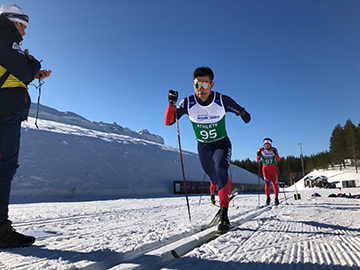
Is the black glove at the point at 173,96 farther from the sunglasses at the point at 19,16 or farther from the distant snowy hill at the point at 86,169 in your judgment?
the distant snowy hill at the point at 86,169

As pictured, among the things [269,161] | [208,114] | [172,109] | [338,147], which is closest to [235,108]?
[208,114]

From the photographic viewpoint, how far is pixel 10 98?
191 cm

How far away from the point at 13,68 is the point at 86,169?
1584 cm

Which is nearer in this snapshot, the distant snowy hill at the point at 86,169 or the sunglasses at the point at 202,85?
the sunglasses at the point at 202,85

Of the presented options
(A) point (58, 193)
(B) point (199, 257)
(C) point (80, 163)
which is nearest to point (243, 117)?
(B) point (199, 257)

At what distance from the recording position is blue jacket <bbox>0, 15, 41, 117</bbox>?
1.82 meters

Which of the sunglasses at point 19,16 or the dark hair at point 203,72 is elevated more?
the dark hair at point 203,72

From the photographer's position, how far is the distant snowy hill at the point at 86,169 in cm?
1301

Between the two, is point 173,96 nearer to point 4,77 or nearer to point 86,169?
point 4,77

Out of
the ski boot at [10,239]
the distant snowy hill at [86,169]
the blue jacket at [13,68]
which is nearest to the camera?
the ski boot at [10,239]

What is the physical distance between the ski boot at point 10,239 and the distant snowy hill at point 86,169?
11.5 metres

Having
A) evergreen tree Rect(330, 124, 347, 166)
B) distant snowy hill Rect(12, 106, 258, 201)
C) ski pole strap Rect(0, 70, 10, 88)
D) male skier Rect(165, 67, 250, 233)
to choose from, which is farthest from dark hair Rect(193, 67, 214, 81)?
evergreen tree Rect(330, 124, 347, 166)

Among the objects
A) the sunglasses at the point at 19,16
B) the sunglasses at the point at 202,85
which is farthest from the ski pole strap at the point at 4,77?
the sunglasses at the point at 202,85

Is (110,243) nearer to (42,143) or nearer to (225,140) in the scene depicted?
(225,140)
